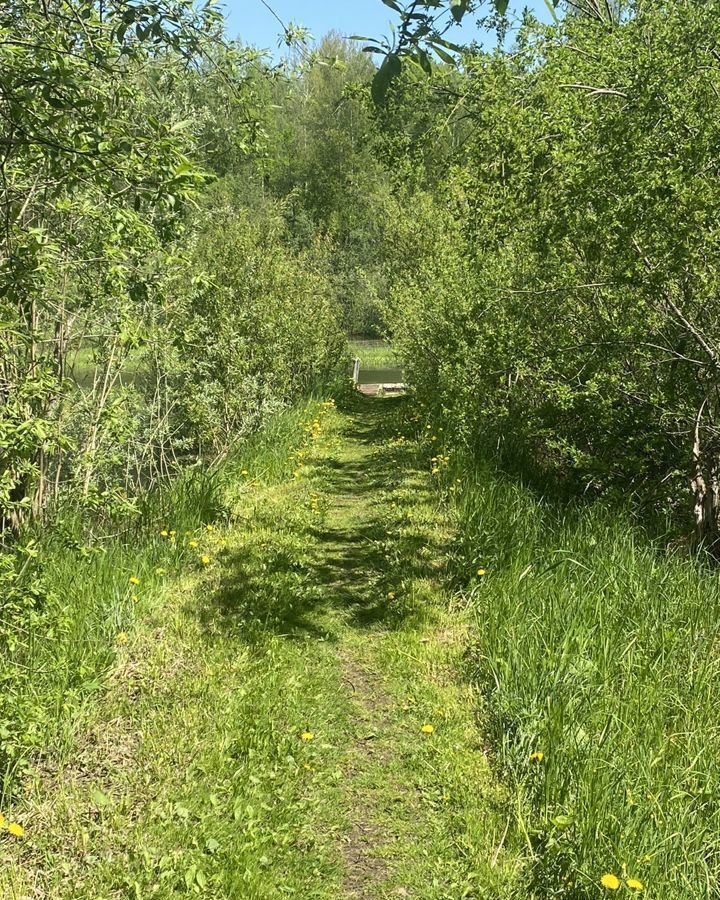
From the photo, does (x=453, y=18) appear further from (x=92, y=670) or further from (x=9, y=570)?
(x=92, y=670)

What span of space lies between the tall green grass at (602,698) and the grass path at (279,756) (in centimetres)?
21

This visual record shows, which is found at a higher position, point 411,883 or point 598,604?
point 598,604

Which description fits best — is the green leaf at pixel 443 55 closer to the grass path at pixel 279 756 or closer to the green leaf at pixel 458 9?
the green leaf at pixel 458 9

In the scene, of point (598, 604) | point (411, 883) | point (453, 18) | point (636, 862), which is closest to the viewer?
point (453, 18)

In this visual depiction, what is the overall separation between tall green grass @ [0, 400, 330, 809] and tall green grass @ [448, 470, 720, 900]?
6.79 ft

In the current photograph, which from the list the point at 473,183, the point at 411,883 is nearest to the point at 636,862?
the point at 411,883

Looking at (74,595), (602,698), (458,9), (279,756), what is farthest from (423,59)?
(74,595)

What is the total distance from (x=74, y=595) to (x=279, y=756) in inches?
62.3

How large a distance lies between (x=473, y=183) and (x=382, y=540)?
3.12 m

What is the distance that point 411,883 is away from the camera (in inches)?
110

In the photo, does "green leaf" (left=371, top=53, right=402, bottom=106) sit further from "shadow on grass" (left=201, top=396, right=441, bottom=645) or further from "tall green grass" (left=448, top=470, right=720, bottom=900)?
"shadow on grass" (left=201, top=396, right=441, bottom=645)

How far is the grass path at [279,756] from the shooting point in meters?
2.78

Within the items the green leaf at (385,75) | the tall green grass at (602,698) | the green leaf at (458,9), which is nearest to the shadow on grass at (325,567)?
the tall green grass at (602,698)

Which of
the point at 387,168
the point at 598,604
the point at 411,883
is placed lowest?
the point at 411,883
